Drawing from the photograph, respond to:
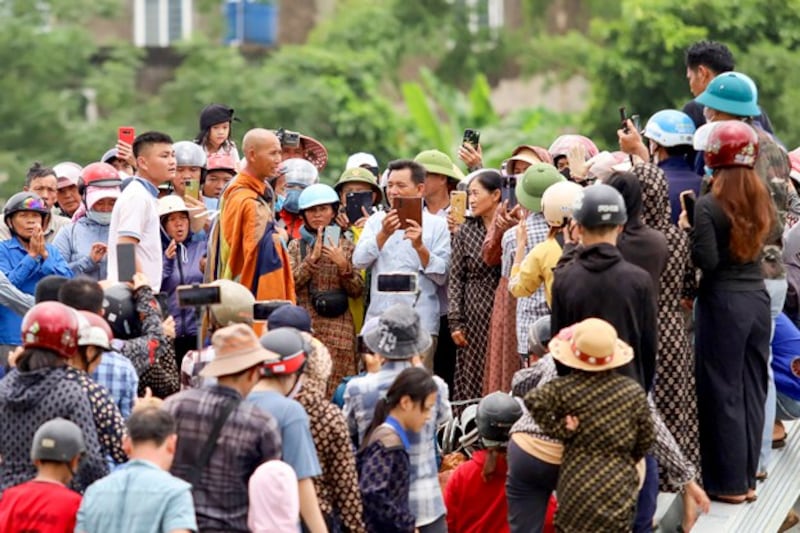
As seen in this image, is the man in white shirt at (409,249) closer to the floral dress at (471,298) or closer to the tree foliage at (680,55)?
the floral dress at (471,298)

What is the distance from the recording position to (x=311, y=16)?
49156 mm

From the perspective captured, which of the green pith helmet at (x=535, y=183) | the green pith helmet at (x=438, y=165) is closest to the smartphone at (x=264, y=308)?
the green pith helmet at (x=535, y=183)

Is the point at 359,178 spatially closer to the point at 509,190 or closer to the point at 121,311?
the point at 509,190

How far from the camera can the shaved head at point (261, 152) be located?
36.0ft

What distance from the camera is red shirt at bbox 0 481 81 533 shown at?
8.29 metres

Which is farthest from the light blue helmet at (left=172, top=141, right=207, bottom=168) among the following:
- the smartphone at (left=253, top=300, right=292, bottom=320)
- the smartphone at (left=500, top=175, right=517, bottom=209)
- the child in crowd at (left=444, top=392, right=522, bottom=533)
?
the child in crowd at (left=444, top=392, right=522, bottom=533)

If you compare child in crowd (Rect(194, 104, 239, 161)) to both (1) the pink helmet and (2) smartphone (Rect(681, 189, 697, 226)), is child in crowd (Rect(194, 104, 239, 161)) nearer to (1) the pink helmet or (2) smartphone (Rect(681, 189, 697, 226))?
(1) the pink helmet

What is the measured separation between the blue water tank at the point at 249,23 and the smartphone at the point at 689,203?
1441 inches

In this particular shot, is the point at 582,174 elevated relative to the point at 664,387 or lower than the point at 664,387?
elevated

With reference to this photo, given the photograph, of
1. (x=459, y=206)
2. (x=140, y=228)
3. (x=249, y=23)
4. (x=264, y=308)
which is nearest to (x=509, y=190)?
(x=459, y=206)

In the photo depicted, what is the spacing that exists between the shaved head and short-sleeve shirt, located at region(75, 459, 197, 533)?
10.7 ft

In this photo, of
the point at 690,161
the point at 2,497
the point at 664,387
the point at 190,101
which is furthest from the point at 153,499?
the point at 190,101

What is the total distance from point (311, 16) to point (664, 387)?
39490 mm

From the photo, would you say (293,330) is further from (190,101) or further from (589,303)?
(190,101)
